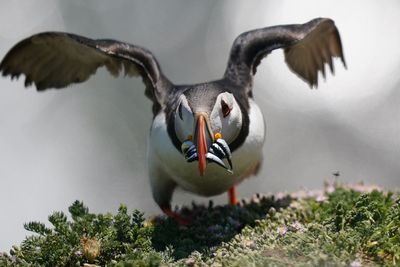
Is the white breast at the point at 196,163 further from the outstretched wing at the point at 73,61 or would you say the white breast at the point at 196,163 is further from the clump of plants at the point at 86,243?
the clump of plants at the point at 86,243

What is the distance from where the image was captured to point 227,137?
23.6ft

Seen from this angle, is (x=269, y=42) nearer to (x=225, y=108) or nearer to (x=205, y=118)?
(x=225, y=108)

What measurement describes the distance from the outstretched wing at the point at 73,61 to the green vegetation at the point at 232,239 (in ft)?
5.69

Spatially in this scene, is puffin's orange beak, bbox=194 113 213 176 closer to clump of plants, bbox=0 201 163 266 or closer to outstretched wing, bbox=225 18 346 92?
clump of plants, bbox=0 201 163 266

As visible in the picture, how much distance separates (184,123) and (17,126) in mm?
15132

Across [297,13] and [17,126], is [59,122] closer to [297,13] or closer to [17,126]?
[17,126]

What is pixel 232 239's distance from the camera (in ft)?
23.0

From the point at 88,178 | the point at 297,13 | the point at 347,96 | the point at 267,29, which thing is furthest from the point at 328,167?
the point at 267,29

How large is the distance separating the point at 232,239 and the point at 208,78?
15.9m

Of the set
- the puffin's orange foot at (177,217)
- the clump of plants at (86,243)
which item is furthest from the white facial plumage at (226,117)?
the puffin's orange foot at (177,217)

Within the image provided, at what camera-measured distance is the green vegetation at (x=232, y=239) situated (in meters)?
5.86

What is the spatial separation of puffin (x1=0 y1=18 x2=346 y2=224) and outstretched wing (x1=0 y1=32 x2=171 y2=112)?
12 mm

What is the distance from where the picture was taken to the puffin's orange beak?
6.48 m

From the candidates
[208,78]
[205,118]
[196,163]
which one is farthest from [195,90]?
[208,78]
